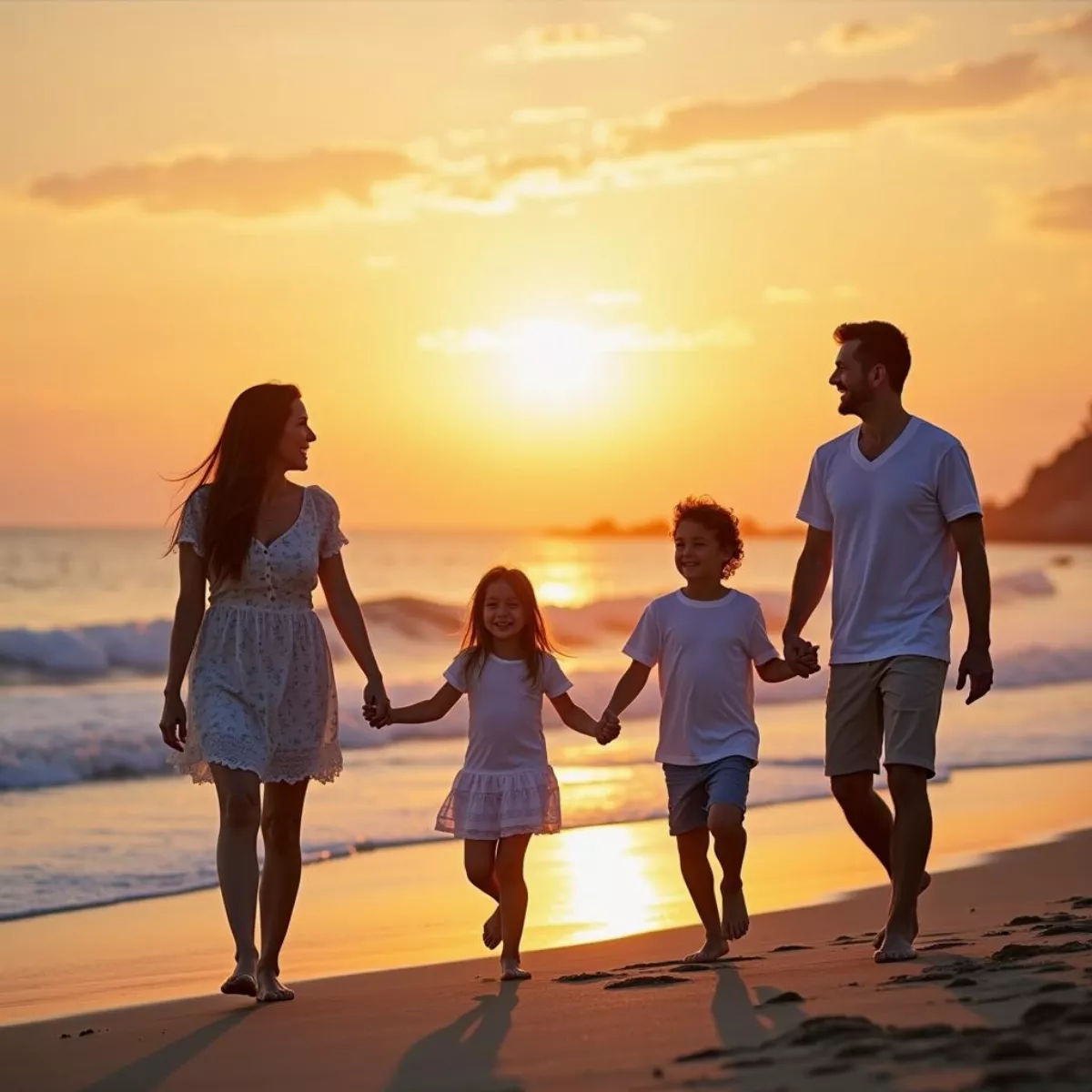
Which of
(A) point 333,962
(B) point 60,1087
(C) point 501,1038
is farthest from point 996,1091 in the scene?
(A) point 333,962

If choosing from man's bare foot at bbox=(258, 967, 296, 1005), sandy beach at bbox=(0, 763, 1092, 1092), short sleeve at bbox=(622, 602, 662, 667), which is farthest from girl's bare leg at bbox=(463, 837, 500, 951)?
short sleeve at bbox=(622, 602, 662, 667)

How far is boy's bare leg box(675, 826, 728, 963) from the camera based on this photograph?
700 cm

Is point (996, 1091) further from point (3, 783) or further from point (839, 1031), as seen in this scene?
point (3, 783)

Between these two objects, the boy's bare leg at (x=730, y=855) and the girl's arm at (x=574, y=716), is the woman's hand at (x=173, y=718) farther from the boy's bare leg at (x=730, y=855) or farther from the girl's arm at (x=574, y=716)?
the boy's bare leg at (x=730, y=855)

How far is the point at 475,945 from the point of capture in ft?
27.1

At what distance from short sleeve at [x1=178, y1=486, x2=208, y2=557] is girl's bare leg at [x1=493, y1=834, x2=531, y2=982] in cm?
161

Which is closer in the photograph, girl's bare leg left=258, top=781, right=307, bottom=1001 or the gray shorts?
the gray shorts

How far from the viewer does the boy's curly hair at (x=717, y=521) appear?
732cm

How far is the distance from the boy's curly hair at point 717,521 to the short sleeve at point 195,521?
1.86m

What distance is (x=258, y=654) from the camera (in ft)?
21.5

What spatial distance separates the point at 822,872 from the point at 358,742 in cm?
764

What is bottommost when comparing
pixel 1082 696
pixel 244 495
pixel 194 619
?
pixel 1082 696

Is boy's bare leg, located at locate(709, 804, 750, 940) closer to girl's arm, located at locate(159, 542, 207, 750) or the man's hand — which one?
the man's hand

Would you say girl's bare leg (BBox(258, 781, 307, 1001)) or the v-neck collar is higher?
the v-neck collar
